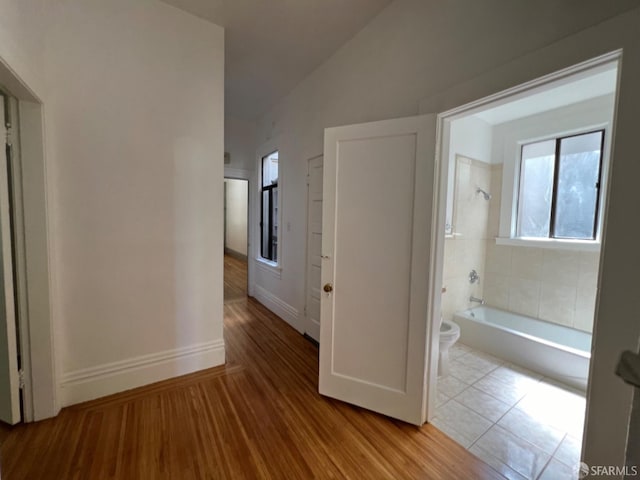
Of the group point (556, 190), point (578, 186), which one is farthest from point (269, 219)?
point (578, 186)

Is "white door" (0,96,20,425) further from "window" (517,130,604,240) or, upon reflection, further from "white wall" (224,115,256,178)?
"window" (517,130,604,240)

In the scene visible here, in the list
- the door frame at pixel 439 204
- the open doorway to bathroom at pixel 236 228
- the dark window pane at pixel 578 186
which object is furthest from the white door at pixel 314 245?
the open doorway to bathroom at pixel 236 228

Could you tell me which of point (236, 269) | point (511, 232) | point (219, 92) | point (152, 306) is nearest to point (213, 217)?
point (152, 306)

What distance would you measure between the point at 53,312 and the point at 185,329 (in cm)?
87

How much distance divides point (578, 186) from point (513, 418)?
2656mm

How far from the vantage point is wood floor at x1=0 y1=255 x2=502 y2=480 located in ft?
4.77

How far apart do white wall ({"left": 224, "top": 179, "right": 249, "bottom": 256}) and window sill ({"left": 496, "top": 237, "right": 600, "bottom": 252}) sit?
678 cm

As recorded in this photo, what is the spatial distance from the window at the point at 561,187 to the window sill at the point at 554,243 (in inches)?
6.0

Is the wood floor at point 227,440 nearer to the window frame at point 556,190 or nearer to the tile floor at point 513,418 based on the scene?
the tile floor at point 513,418

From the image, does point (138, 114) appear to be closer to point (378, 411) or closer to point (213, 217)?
point (213, 217)

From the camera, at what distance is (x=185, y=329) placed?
2.34 metres

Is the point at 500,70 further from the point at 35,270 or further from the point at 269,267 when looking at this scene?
the point at 269,267

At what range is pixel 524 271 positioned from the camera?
324cm

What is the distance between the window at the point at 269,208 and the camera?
4307mm
